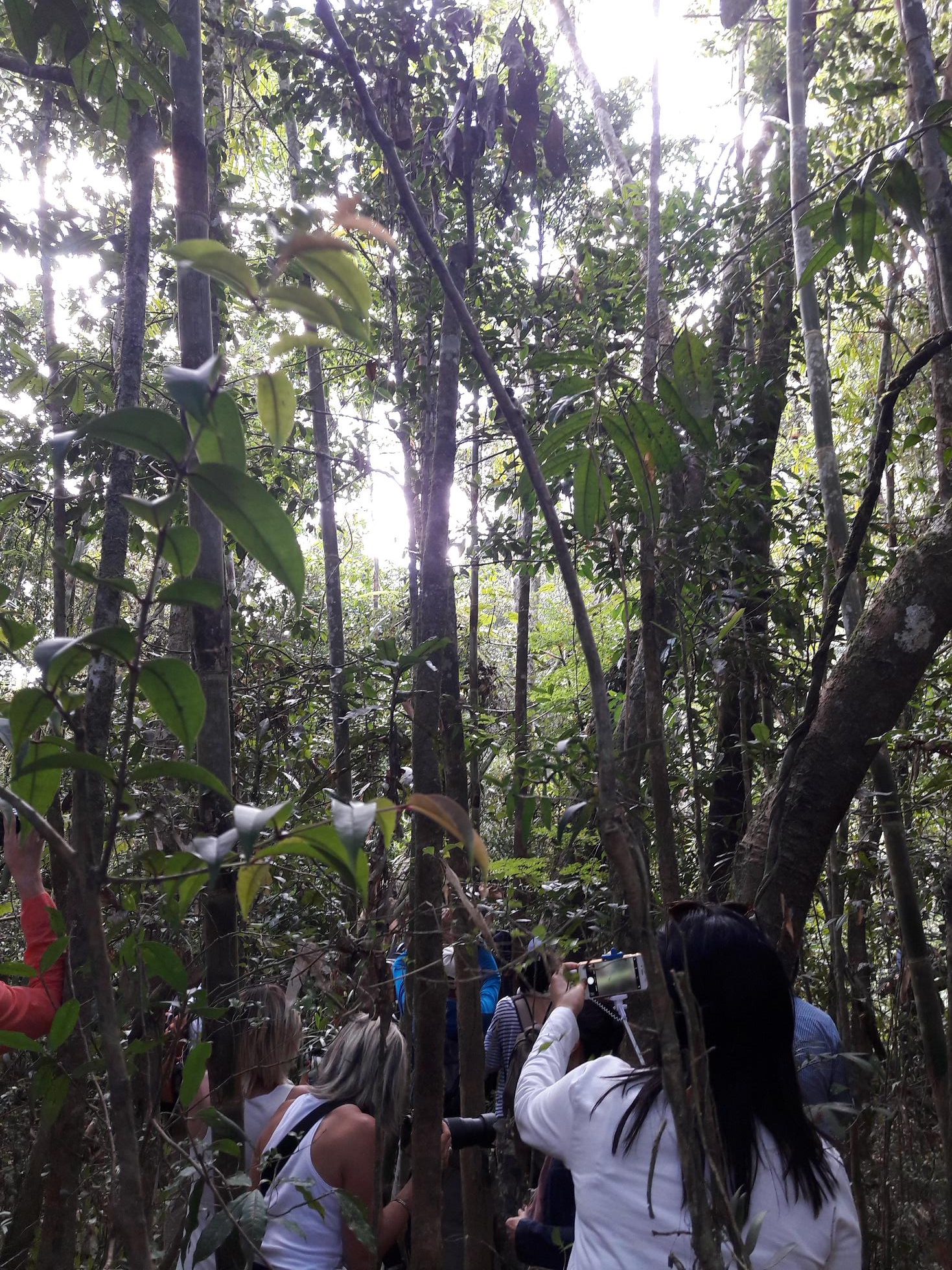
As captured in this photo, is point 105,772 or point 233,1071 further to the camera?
point 233,1071

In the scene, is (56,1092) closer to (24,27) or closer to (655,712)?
(655,712)

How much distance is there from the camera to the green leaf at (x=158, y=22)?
138 cm

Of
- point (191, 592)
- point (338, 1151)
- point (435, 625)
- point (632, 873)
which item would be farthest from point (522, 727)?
point (191, 592)

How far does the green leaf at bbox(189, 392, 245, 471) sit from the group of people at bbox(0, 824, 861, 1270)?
433 millimetres

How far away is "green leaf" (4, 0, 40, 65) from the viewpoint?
143cm

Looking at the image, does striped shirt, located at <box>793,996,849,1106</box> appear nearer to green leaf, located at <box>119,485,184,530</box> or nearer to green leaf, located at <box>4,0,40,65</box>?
green leaf, located at <box>119,485,184,530</box>

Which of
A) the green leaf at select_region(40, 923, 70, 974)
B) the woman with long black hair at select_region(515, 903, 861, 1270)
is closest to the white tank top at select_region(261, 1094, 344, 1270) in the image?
the woman with long black hair at select_region(515, 903, 861, 1270)

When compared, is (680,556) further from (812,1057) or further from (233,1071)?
(233,1071)

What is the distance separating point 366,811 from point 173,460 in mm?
295

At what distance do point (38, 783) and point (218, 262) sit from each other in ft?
1.42

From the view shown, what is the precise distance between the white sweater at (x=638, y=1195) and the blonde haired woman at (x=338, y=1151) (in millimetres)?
418

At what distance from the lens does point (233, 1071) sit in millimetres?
1645

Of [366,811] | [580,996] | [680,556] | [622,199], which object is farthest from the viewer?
[622,199]

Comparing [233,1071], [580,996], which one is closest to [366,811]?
[580,996]
